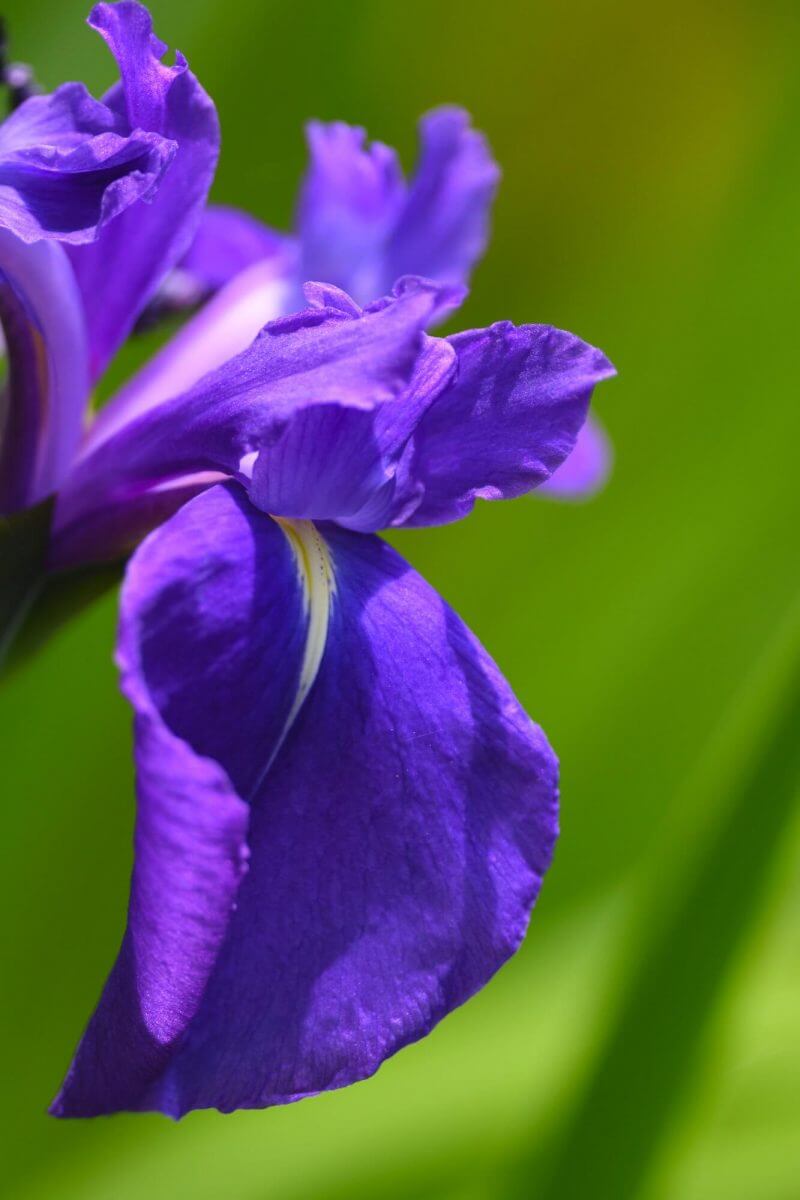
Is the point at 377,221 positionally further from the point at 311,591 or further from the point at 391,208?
the point at 311,591

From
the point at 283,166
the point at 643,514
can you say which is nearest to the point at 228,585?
the point at 643,514

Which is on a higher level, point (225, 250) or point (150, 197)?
point (150, 197)

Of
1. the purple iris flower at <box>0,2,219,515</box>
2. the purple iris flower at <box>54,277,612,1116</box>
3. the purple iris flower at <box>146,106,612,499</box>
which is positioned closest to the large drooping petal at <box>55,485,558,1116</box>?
the purple iris flower at <box>54,277,612,1116</box>

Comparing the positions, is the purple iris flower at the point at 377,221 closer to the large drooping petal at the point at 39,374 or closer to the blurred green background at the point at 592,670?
the large drooping petal at the point at 39,374

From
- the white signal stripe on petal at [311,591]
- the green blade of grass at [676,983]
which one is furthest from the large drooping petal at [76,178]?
the green blade of grass at [676,983]

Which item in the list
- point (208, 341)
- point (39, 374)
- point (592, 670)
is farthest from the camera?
point (592, 670)

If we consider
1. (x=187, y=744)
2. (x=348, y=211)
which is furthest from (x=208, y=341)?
(x=187, y=744)

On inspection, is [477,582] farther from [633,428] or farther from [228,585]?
[228,585]
